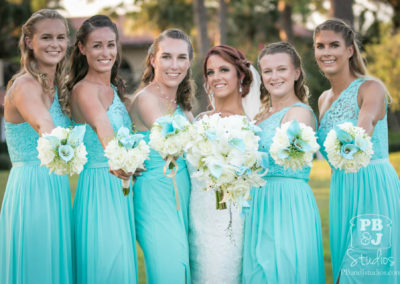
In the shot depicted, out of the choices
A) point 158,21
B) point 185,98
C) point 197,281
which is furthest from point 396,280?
point 158,21

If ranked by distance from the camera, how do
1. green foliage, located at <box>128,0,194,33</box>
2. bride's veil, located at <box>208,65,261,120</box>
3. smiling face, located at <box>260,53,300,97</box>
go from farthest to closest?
green foliage, located at <box>128,0,194,33</box>
bride's veil, located at <box>208,65,261,120</box>
smiling face, located at <box>260,53,300,97</box>

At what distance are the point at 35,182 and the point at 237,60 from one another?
2.26 m

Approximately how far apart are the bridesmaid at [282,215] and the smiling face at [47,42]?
1.96 metres

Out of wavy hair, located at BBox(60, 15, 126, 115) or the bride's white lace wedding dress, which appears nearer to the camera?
the bride's white lace wedding dress

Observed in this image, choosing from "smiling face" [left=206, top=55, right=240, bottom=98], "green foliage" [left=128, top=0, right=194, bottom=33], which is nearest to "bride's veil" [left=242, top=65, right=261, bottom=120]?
"smiling face" [left=206, top=55, right=240, bottom=98]

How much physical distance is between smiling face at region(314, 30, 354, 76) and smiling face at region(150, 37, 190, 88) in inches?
53.5

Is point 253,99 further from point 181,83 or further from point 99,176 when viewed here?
point 99,176

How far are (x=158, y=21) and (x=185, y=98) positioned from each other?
2052 centimetres

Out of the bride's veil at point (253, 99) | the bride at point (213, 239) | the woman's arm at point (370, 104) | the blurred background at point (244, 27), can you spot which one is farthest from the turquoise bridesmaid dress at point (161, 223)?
the blurred background at point (244, 27)

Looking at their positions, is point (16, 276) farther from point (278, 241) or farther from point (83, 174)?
point (278, 241)

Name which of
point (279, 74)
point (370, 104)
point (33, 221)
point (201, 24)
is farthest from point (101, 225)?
point (201, 24)

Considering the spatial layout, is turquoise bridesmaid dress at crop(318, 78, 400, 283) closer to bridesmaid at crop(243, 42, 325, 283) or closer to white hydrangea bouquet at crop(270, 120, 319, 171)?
bridesmaid at crop(243, 42, 325, 283)

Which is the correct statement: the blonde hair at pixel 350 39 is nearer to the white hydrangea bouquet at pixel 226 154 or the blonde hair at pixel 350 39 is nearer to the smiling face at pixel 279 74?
the smiling face at pixel 279 74

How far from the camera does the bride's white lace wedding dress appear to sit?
187 inches
